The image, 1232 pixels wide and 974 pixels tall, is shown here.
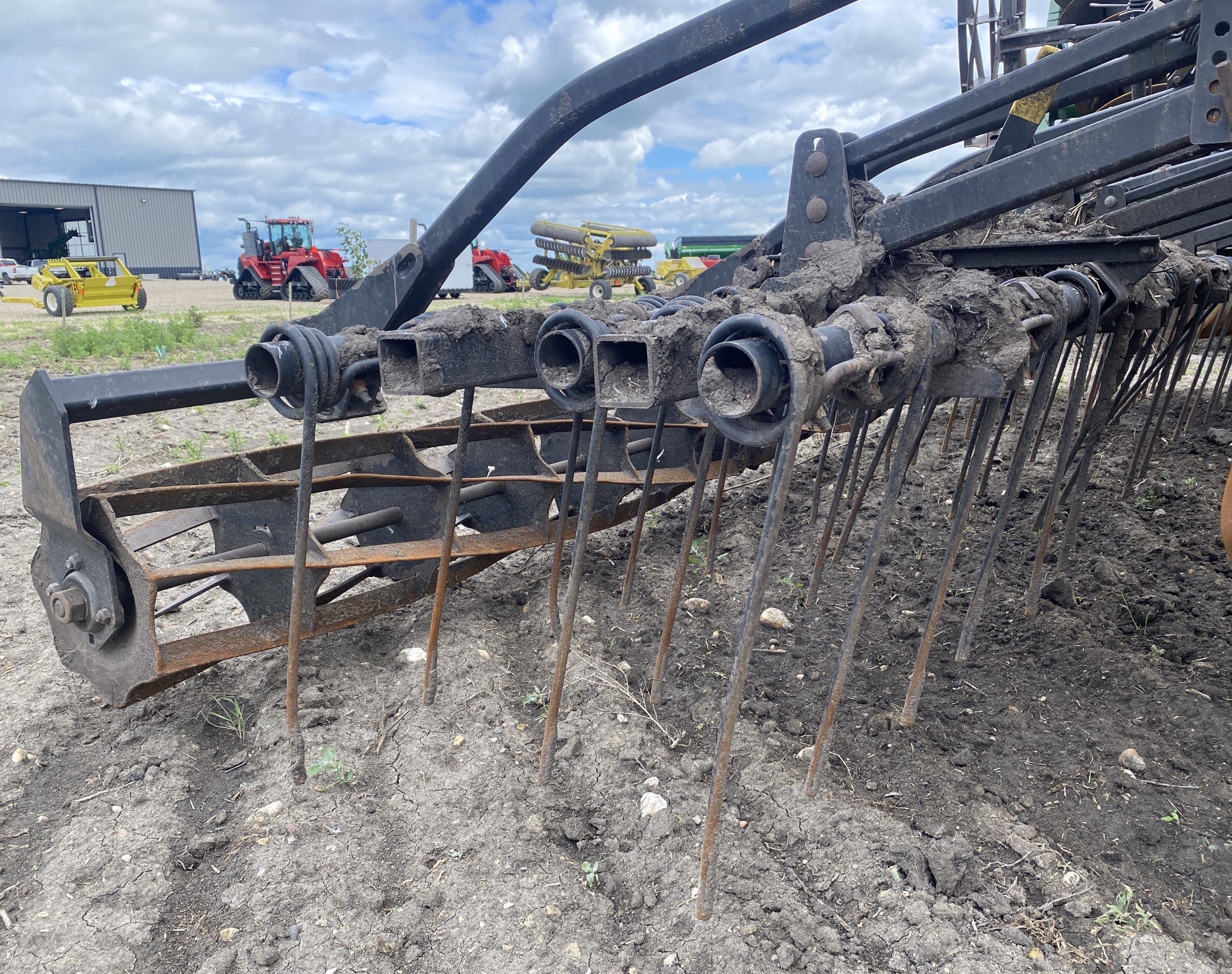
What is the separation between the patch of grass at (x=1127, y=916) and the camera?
1769mm

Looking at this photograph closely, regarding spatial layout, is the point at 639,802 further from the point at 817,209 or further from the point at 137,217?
the point at 137,217

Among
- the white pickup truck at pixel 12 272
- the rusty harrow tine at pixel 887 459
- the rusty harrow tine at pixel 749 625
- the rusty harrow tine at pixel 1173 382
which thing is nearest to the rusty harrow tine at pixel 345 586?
the rusty harrow tine at pixel 749 625

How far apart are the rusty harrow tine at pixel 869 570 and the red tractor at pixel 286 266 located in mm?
22559

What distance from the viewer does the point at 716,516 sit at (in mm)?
3248

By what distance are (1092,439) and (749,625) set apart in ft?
7.94

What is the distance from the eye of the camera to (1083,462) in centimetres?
329

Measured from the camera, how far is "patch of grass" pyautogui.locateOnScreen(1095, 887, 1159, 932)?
1769 millimetres

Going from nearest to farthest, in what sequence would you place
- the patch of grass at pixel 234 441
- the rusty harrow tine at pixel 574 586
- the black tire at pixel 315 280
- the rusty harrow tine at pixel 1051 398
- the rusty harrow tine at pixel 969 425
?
1. the rusty harrow tine at pixel 574 586
2. the rusty harrow tine at pixel 1051 398
3. the rusty harrow tine at pixel 969 425
4. the patch of grass at pixel 234 441
5. the black tire at pixel 315 280

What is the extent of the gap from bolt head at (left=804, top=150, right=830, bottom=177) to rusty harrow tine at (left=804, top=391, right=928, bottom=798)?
3.01 feet

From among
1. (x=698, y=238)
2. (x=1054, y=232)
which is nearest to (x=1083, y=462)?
(x=1054, y=232)

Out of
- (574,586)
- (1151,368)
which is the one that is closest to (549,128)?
(574,586)

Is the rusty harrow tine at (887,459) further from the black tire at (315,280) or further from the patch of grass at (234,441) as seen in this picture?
the black tire at (315,280)

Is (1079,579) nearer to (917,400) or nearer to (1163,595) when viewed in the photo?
(1163,595)

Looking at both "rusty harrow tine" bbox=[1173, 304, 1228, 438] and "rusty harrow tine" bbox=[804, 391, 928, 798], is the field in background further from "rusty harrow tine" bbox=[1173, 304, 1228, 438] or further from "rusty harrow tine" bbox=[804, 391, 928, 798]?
"rusty harrow tine" bbox=[1173, 304, 1228, 438]
